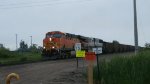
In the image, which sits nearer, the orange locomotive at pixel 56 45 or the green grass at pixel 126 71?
the green grass at pixel 126 71

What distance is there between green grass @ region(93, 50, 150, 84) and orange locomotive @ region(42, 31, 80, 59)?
2709 centimetres

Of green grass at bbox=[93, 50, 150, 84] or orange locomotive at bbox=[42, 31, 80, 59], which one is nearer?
green grass at bbox=[93, 50, 150, 84]

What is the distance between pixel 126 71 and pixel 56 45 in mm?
29719

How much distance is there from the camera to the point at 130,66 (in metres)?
23.1

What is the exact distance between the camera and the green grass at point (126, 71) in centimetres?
2192

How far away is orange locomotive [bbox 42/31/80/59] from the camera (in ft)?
169

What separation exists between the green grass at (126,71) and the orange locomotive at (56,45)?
88.9ft

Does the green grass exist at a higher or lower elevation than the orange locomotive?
lower

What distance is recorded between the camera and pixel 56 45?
51.8 meters

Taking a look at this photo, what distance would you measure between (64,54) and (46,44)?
269cm

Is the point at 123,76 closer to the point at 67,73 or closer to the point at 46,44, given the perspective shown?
the point at 67,73

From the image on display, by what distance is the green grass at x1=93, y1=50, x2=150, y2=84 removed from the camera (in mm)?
21922

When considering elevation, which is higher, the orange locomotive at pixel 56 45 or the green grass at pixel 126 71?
the orange locomotive at pixel 56 45

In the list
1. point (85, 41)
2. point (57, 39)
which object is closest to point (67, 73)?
point (57, 39)
